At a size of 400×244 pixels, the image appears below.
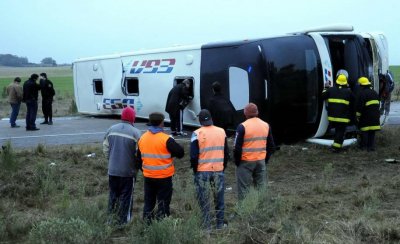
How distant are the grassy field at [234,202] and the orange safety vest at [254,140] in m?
0.65

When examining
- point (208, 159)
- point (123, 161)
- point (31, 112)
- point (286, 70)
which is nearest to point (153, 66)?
point (31, 112)

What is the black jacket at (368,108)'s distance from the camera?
34.7 ft

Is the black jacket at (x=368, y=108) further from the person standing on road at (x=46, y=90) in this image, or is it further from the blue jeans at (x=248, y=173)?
the person standing on road at (x=46, y=90)

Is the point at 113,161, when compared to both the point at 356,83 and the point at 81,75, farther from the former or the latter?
the point at 81,75

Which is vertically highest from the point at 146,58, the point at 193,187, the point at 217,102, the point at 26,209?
the point at 146,58

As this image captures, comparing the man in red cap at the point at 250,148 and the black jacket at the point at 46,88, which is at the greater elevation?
the black jacket at the point at 46,88

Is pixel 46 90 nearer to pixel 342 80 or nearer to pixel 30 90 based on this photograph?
pixel 30 90

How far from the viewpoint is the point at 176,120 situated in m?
13.2

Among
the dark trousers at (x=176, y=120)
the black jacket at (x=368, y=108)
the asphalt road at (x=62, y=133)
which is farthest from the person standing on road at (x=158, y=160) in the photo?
the dark trousers at (x=176, y=120)

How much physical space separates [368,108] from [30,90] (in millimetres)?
9417

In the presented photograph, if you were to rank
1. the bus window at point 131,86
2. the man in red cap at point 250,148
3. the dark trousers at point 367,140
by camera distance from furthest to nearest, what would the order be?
the bus window at point 131,86 → the dark trousers at point 367,140 → the man in red cap at point 250,148

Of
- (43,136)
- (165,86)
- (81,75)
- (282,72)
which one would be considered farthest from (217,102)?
(81,75)

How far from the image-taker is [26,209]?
7008 mm

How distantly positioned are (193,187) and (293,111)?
5.34m
